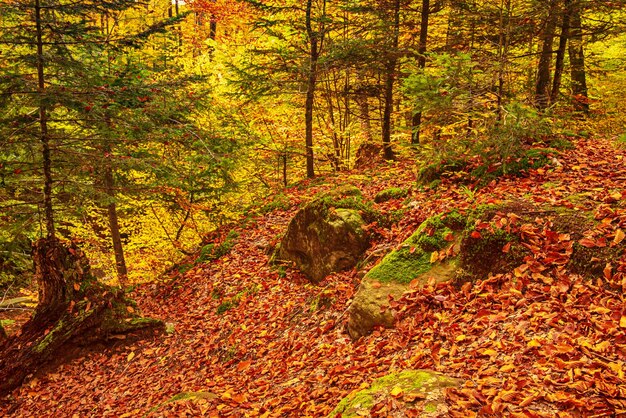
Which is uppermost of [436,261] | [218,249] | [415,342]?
[436,261]

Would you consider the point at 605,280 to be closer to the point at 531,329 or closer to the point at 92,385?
the point at 531,329

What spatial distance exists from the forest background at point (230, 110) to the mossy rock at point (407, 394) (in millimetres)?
4484

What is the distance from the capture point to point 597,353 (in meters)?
3.43

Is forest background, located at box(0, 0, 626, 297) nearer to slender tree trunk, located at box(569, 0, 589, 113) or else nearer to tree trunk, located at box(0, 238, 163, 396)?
slender tree trunk, located at box(569, 0, 589, 113)

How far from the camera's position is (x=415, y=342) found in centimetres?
487

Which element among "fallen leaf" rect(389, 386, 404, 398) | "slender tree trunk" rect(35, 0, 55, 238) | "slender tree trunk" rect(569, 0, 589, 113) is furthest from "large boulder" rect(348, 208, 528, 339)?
"slender tree trunk" rect(569, 0, 589, 113)

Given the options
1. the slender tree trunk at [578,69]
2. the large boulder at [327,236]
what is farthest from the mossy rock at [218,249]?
the slender tree trunk at [578,69]

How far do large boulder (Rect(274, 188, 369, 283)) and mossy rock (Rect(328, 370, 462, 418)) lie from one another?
13.1 ft

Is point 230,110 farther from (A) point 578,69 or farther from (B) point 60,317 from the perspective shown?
(A) point 578,69

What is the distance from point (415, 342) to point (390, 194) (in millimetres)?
4898

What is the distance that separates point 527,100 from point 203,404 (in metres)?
8.75

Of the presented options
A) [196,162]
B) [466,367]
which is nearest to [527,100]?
[466,367]

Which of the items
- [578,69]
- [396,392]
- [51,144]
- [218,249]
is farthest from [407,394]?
[578,69]

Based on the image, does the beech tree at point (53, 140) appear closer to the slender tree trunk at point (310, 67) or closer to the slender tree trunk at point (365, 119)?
the slender tree trunk at point (310, 67)
